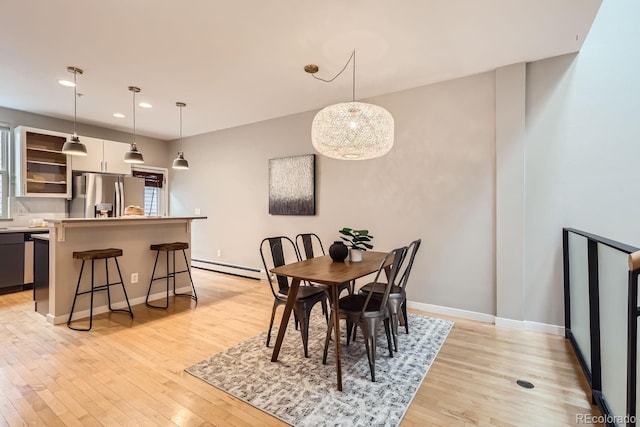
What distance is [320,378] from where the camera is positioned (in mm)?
2188

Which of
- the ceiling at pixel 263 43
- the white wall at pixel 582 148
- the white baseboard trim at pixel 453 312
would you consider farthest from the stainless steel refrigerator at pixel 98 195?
the white wall at pixel 582 148

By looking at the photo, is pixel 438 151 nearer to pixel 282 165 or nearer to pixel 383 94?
pixel 383 94

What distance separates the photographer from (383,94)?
394cm

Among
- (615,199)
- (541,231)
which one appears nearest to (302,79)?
(541,231)

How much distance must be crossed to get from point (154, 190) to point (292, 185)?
3523 mm

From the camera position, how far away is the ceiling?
89.0 inches

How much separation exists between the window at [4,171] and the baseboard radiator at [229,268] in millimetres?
2887

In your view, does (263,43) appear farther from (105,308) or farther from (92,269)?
(105,308)

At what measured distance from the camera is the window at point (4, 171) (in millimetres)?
4586

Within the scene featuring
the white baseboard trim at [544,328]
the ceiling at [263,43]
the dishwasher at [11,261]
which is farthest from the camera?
the dishwasher at [11,261]

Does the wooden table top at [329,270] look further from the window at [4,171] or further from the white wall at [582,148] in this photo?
the window at [4,171]

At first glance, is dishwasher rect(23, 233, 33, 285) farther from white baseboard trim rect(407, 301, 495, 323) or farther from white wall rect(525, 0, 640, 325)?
white wall rect(525, 0, 640, 325)

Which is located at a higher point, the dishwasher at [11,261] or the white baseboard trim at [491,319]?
the dishwasher at [11,261]

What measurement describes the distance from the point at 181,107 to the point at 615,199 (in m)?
5.19
